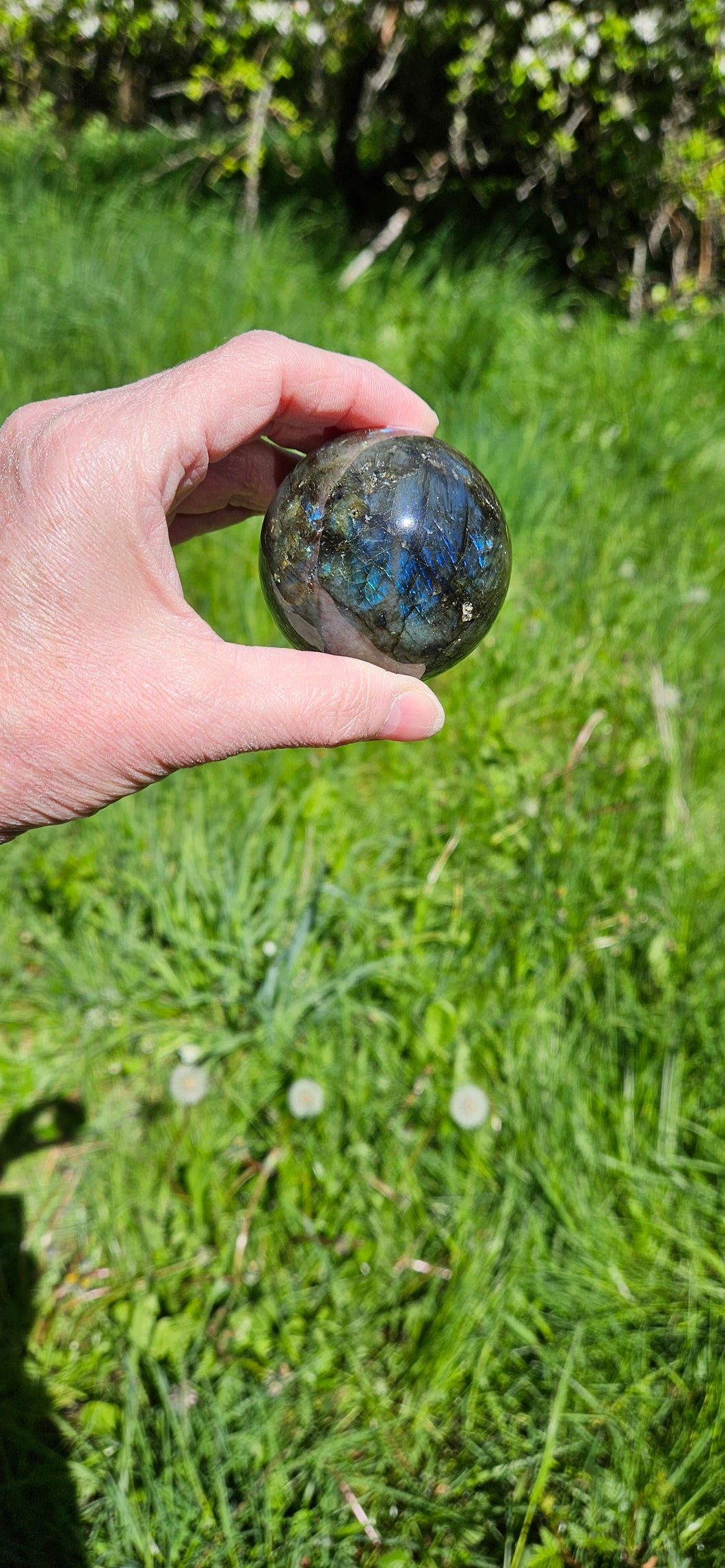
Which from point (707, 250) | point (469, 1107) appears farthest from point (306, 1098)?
point (707, 250)

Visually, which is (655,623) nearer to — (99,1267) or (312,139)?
(99,1267)

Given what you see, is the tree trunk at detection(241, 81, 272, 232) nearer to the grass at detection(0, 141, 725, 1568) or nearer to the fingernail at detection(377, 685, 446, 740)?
the grass at detection(0, 141, 725, 1568)

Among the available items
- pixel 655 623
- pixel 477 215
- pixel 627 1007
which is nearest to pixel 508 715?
pixel 655 623

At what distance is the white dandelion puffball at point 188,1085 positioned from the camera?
6.75ft

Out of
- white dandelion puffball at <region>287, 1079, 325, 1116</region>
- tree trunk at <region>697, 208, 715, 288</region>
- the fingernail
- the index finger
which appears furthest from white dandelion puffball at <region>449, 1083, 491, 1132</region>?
tree trunk at <region>697, 208, 715, 288</region>

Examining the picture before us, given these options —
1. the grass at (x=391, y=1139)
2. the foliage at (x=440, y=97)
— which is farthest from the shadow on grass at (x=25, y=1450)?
→ the foliage at (x=440, y=97)

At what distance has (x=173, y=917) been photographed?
2283 mm

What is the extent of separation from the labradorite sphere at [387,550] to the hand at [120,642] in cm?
9

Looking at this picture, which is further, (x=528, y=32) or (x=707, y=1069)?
(x=528, y=32)

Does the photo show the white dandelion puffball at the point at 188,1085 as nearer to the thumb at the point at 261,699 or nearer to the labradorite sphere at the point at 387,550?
the thumb at the point at 261,699

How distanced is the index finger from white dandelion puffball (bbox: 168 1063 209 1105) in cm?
125

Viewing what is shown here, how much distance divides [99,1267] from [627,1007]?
1237 millimetres

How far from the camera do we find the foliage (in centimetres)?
484

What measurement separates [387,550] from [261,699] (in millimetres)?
291
